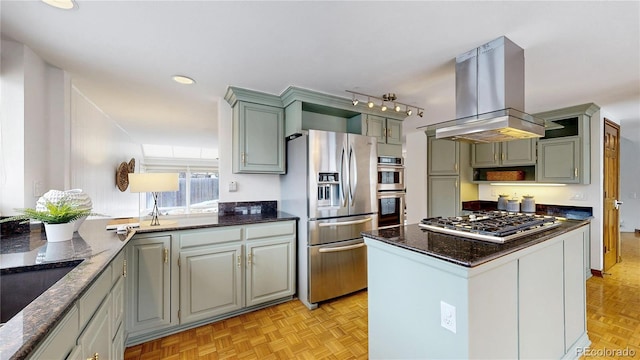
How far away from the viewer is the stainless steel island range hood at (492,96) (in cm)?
171

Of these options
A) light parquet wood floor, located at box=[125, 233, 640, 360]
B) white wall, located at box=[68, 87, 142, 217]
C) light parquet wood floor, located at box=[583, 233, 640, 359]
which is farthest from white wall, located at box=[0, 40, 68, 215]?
light parquet wood floor, located at box=[583, 233, 640, 359]

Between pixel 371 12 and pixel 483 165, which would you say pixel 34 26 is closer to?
pixel 371 12

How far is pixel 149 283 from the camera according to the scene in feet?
6.73

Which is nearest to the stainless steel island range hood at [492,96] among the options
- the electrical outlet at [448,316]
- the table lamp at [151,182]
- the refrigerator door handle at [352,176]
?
the refrigerator door handle at [352,176]

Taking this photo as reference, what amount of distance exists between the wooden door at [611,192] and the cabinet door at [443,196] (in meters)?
1.74

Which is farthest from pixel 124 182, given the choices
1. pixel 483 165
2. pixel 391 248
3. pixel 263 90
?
pixel 483 165

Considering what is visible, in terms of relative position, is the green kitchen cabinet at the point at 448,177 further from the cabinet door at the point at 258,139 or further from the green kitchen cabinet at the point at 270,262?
the green kitchen cabinet at the point at 270,262

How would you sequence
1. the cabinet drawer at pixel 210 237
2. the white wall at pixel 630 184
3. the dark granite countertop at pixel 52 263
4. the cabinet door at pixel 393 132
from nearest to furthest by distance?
the dark granite countertop at pixel 52 263 < the cabinet drawer at pixel 210 237 < the cabinet door at pixel 393 132 < the white wall at pixel 630 184

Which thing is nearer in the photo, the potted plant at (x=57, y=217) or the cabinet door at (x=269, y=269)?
the potted plant at (x=57, y=217)

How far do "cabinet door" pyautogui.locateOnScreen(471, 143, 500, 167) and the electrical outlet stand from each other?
366 cm

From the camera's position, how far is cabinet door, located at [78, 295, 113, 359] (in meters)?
1.07

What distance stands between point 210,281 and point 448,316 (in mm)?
1917

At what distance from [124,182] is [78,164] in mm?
1921

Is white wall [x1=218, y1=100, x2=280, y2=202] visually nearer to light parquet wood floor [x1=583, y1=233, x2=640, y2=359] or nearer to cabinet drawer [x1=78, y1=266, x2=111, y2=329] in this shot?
cabinet drawer [x1=78, y1=266, x2=111, y2=329]
